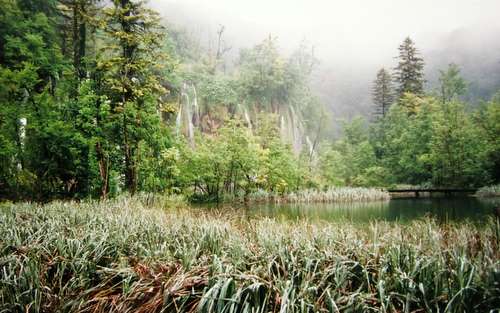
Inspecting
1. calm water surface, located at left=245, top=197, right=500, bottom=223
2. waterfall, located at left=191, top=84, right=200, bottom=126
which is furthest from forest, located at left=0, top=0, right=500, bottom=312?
calm water surface, located at left=245, top=197, right=500, bottom=223

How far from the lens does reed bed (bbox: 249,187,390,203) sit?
815 inches

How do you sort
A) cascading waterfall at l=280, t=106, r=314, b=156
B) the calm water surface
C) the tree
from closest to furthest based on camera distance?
1. the calm water surface
2. the tree
3. cascading waterfall at l=280, t=106, r=314, b=156

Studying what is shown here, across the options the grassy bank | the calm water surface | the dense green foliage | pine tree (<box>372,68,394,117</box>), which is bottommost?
the calm water surface

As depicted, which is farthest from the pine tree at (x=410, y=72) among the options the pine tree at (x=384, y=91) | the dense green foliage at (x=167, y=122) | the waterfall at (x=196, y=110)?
the waterfall at (x=196, y=110)

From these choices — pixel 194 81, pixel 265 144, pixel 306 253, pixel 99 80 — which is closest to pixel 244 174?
pixel 265 144

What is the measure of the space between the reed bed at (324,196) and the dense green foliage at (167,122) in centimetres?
70

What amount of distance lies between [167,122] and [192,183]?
435cm

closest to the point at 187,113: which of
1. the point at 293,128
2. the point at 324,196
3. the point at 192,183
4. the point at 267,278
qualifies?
the point at 192,183

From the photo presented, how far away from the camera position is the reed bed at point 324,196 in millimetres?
20703

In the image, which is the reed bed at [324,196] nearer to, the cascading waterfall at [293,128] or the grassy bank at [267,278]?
the cascading waterfall at [293,128]

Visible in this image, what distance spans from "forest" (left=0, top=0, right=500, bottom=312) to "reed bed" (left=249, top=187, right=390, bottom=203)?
0.13 m

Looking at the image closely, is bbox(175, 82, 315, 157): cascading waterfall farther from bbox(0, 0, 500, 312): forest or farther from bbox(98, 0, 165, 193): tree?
bbox(98, 0, 165, 193): tree

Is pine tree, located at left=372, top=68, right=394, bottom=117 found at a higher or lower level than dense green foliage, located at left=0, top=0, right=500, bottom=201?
higher

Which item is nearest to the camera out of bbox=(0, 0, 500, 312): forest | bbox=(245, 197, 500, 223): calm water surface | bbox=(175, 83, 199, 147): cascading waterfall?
bbox=(0, 0, 500, 312): forest
